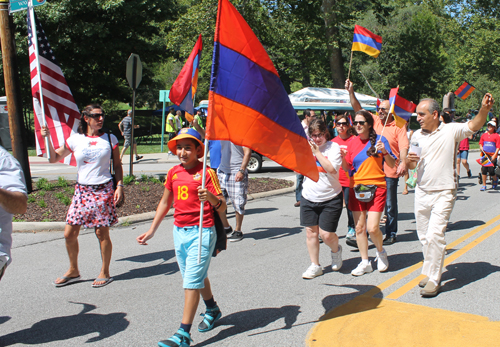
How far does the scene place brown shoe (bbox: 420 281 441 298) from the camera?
4.75m

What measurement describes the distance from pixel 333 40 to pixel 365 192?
23.5 meters

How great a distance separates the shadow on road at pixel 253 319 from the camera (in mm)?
4059

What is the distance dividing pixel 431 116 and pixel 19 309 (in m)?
4.50

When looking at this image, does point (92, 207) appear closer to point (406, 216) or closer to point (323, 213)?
point (323, 213)

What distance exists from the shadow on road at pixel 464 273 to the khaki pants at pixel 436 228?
0.33m

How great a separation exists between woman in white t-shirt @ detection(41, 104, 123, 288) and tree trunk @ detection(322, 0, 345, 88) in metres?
23.6

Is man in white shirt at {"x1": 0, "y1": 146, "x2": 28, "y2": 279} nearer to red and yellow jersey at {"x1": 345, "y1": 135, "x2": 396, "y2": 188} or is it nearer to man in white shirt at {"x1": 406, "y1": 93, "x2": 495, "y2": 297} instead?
man in white shirt at {"x1": 406, "y1": 93, "x2": 495, "y2": 297}

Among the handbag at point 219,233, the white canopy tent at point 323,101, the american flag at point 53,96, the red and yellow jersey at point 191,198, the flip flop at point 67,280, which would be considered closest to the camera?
the red and yellow jersey at point 191,198

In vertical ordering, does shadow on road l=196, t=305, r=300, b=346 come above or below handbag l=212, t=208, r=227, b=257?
below

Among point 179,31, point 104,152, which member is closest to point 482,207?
point 104,152

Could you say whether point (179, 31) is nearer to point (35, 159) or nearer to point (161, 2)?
point (161, 2)

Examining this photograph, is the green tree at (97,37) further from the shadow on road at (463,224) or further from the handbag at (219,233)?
the handbag at (219,233)

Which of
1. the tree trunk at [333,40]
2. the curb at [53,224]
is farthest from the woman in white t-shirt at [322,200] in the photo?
the tree trunk at [333,40]

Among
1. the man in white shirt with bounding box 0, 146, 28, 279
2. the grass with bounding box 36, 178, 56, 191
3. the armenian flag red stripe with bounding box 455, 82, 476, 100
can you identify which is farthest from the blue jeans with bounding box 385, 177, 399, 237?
the grass with bounding box 36, 178, 56, 191
